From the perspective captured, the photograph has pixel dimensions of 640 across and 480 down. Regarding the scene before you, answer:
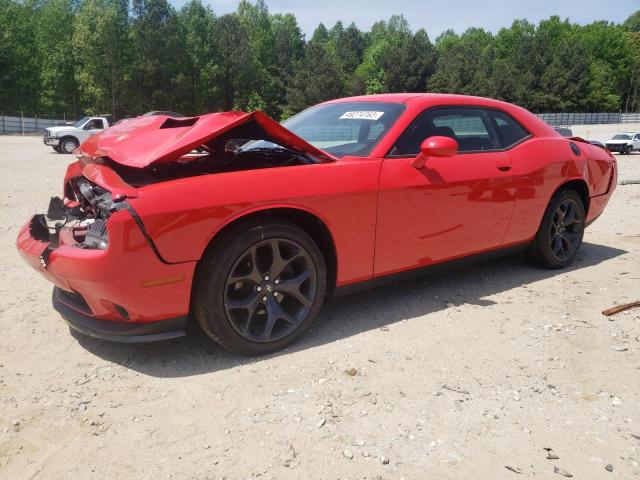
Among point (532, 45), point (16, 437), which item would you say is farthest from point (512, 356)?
point (532, 45)

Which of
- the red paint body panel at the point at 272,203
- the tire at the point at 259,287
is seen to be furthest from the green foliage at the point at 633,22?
the tire at the point at 259,287

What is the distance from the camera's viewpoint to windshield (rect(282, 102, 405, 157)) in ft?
11.1

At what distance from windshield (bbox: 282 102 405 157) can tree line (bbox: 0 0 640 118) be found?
52.0 metres

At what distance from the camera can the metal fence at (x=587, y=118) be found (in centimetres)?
7044

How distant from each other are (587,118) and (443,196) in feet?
272

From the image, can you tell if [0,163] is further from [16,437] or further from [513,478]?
[513,478]

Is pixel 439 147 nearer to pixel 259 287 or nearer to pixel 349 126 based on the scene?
pixel 349 126

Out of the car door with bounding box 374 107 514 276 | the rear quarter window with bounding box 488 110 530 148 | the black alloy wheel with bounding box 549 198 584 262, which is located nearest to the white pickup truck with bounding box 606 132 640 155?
the black alloy wheel with bounding box 549 198 584 262

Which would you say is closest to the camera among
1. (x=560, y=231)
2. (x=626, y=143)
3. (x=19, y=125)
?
(x=560, y=231)

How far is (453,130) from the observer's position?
3.77 metres

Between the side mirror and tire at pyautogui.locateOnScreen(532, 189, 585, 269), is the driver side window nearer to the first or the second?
the side mirror

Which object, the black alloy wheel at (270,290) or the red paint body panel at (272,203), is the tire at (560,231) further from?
the black alloy wheel at (270,290)

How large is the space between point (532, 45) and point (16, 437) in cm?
8911

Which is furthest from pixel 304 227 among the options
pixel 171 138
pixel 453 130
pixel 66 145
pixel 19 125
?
pixel 19 125
